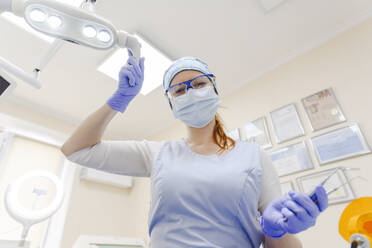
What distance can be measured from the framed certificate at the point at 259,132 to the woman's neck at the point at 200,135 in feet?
3.30

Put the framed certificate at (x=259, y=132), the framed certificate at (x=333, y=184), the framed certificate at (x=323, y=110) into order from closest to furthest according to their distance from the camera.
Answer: the framed certificate at (x=333, y=184) → the framed certificate at (x=323, y=110) → the framed certificate at (x=259, y=132)

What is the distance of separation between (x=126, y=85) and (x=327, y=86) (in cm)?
143

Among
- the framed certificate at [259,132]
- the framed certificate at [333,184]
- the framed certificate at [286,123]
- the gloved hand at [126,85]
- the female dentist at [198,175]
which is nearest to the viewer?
the female dentist at [198,175]

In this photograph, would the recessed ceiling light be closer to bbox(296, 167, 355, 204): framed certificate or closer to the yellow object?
bbox(296, 167, 355, 204): framed certificate

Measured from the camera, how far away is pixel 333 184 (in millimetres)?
1378

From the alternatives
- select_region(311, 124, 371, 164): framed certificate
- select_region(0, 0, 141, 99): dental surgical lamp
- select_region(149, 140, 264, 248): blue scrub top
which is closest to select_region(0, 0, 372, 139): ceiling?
select_region(311, 124, 371, 164): framed certificate

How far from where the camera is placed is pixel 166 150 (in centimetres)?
83

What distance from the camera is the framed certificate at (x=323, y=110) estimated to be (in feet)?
4.99

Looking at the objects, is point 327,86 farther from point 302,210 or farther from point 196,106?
point 302,210

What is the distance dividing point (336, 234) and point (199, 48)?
1517 millimetres

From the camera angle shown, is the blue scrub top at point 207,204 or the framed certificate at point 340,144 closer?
the blue scrub top at point 207,204

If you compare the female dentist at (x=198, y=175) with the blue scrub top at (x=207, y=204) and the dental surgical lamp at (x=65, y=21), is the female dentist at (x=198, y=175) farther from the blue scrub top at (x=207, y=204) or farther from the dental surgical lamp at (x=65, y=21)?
the dental surgical lamp at (x=65, y=21)

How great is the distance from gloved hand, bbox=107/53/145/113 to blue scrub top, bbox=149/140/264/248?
0.27m

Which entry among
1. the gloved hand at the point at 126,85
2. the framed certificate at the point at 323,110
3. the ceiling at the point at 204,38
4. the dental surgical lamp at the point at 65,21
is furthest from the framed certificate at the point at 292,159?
the dental surgical lamp at the point at 65,21
